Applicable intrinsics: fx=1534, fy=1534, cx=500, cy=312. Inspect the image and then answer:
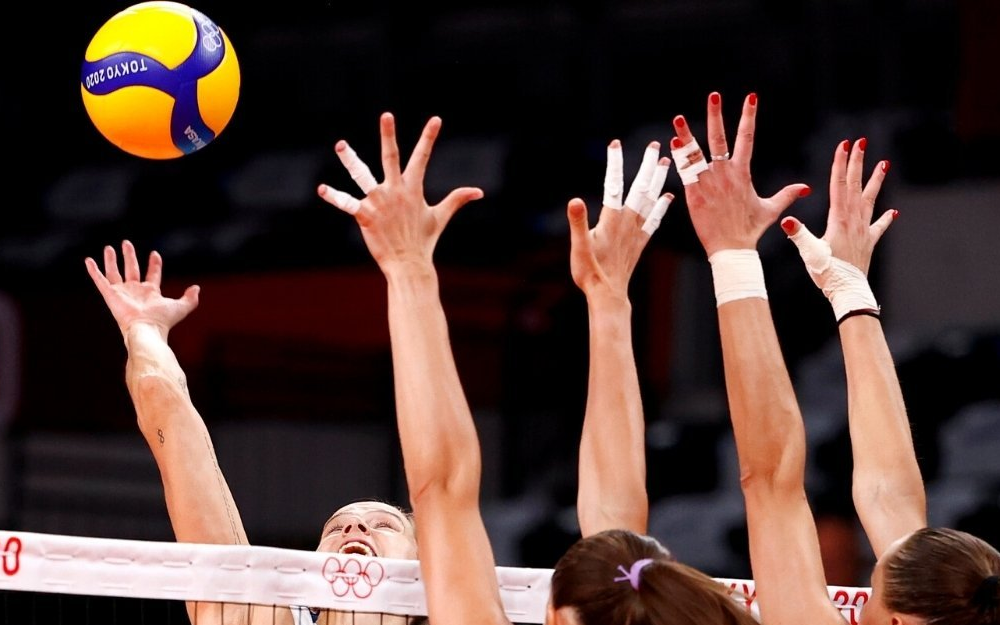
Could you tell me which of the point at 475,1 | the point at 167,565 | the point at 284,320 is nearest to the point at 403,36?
the point at 475,1

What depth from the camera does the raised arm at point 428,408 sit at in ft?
9.21

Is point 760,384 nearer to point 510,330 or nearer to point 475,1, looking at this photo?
point 510,330

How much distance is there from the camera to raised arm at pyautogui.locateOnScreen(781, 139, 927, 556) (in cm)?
329

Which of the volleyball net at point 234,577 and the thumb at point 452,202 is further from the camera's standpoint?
the volleyball net at point 234,577

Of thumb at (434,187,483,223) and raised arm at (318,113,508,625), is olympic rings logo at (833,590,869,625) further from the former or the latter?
thumb at (434,187,483,223)

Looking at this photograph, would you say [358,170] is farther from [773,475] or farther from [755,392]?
[773,475]

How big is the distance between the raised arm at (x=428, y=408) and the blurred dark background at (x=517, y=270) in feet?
19.8

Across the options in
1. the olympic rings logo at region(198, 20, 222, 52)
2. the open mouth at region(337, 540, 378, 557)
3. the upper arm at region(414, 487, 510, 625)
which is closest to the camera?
the upper arm at region(414, 487, 510, 625)

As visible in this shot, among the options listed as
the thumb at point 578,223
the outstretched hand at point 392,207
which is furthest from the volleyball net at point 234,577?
the outstretched hand at point 392,207

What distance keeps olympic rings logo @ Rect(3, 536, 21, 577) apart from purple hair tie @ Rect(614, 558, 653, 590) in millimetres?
1651

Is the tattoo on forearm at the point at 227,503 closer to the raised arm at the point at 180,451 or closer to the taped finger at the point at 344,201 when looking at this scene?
the raised arm at the point at 180,451

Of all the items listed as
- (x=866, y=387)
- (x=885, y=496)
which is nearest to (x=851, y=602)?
(x=885, y=496)

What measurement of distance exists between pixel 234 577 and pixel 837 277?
4.94 feet

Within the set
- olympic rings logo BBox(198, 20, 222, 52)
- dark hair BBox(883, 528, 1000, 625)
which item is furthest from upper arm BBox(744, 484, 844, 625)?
olympic rings logo BBox(198, 20, 222, 52)
